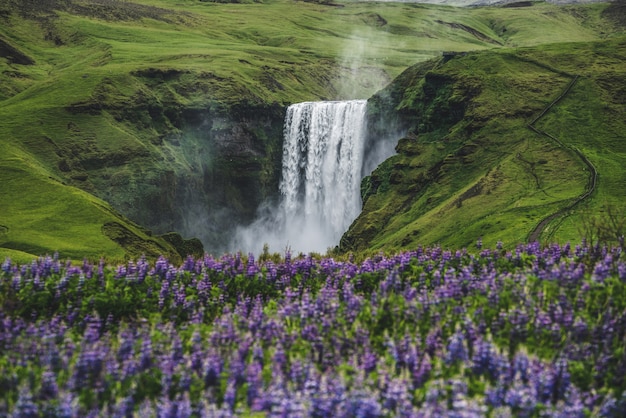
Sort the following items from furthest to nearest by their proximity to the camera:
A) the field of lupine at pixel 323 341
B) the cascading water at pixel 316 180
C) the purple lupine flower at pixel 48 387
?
the cascading water at pixel 316 180 → the purple lupine flower at pixel 48 387 → the field of lupine at pixel 323 341

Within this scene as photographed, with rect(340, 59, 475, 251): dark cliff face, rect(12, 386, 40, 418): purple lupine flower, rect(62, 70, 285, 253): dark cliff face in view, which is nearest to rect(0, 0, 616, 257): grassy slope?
rect(62, 70, 285, 253): dark cliff face

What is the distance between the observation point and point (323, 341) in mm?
17578

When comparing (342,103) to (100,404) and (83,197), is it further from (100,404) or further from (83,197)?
(100,404)

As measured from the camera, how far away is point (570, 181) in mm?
62719

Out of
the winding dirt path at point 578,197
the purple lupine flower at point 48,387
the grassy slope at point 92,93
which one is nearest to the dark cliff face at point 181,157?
the grassy slope at point 92,93

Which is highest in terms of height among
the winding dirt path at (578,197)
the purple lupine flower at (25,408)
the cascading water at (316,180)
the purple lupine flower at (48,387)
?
the cascading water at (316,180)

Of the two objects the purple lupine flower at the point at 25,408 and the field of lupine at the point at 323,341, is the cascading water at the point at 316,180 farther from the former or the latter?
the purple lupine flower at the point at 25,408

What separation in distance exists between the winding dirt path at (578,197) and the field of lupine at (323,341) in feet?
98.5

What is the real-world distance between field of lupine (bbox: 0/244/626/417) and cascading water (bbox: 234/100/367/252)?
84.0m

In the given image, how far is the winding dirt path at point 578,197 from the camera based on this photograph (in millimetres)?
52497

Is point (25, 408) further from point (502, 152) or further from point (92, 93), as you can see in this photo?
point (92, 93)

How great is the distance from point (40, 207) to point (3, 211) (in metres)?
3.74

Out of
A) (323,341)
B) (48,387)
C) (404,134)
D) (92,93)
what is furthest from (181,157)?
(48,387)

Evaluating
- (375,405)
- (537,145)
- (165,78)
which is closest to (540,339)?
(375,405)
